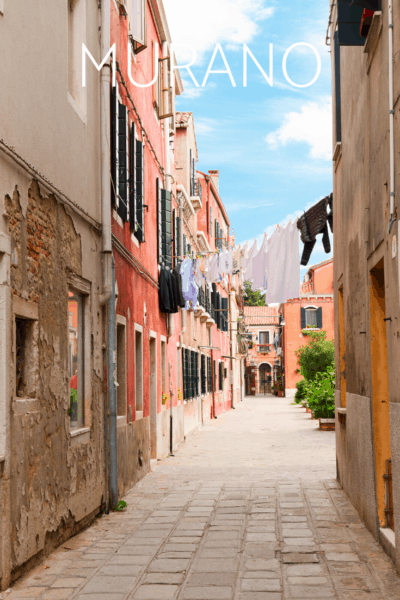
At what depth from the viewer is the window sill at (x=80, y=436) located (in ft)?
25.0

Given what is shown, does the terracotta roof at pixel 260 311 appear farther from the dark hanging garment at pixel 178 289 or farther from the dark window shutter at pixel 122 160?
the dark window shutter at pixel 122 160

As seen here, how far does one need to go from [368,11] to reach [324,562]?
4.75 metres

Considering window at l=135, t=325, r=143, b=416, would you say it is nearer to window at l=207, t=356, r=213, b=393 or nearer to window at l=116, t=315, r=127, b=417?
window at l=116, t=315, r=127, b=417

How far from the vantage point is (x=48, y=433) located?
6609mm

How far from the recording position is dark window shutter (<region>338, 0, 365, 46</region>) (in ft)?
24.0

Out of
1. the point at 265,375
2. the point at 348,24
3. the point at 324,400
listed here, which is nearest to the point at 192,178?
the point at 324,400

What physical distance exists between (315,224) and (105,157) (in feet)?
14.7

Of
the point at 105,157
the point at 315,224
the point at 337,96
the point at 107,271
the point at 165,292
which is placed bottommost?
the point at 107,271

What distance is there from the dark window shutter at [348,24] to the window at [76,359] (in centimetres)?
380

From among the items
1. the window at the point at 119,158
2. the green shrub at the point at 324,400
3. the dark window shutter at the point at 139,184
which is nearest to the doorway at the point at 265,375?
the green shrub at the point at 324,400

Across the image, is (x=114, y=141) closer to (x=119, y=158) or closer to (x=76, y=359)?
(x=119, y=158)

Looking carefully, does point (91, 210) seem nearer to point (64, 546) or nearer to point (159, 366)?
point (64, 546)

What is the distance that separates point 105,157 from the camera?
30.1ft

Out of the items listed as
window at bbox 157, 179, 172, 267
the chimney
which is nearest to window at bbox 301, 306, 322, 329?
the chimney
